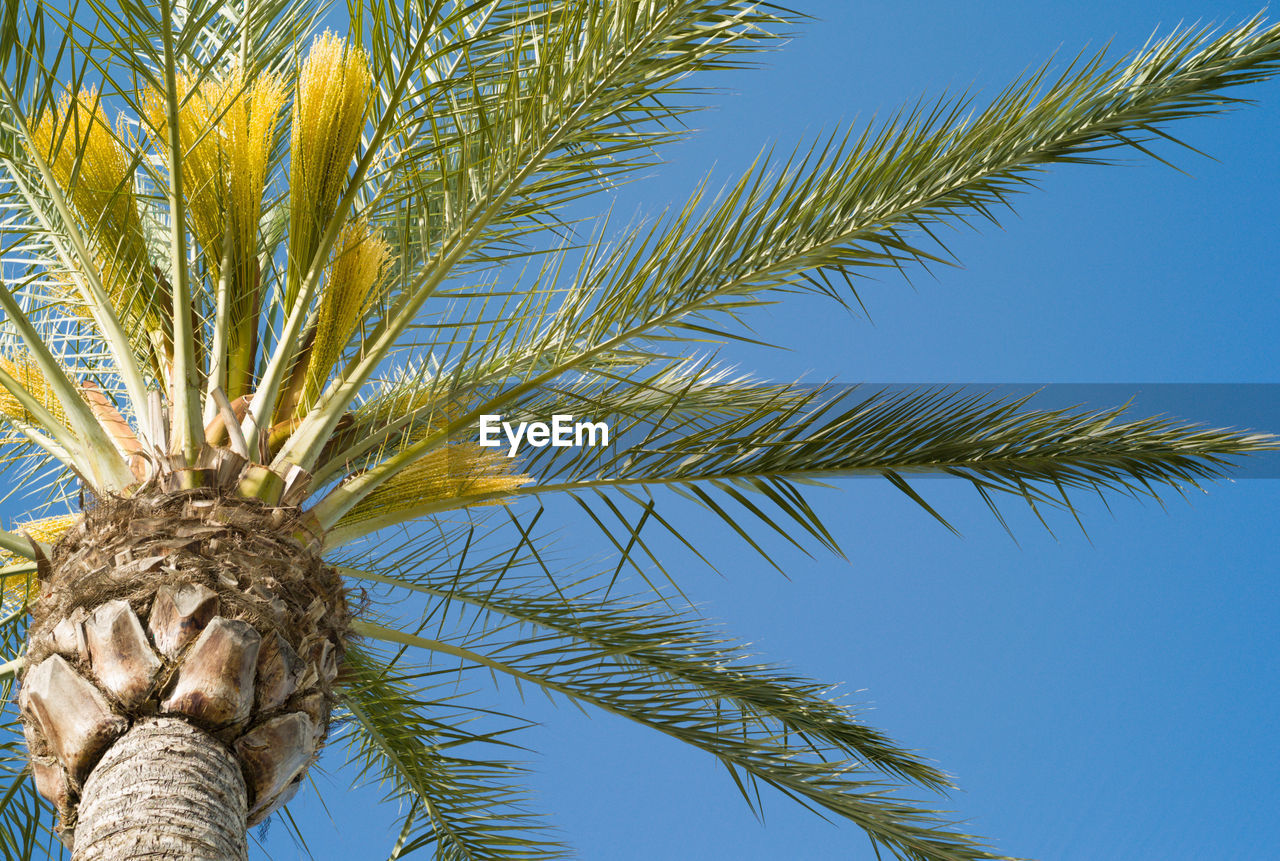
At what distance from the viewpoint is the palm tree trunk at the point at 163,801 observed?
2734mm

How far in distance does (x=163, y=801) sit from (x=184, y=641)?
0.42 m

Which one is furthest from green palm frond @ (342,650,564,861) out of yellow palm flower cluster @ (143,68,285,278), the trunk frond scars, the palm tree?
yellow palm flower cluster @ (143,68,285,278)

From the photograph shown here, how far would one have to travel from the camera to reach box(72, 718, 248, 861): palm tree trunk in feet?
8.97

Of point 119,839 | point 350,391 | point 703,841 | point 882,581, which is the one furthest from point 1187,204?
point 119,839

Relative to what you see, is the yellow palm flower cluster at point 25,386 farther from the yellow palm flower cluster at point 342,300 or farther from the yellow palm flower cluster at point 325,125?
the yellow palm flower cluster at point 325,125

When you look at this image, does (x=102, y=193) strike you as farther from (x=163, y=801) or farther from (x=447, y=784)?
(x=447, y=784)

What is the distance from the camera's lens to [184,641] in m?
3.05

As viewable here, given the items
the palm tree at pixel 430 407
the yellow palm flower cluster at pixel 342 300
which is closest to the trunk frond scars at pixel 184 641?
the palm tree at pixel 430 407

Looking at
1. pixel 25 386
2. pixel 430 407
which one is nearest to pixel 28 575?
pixel 25 386

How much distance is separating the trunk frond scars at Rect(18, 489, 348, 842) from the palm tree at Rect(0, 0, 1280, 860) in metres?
0.01

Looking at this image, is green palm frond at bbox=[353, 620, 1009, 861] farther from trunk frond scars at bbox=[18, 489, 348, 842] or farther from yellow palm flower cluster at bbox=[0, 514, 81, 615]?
yellow palm flower cluster at bbox=[0, 514, 81, 615]

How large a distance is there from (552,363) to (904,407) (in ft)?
4.05

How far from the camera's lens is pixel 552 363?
4336 millimetres

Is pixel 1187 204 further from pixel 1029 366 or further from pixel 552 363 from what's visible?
pixel 552 363
